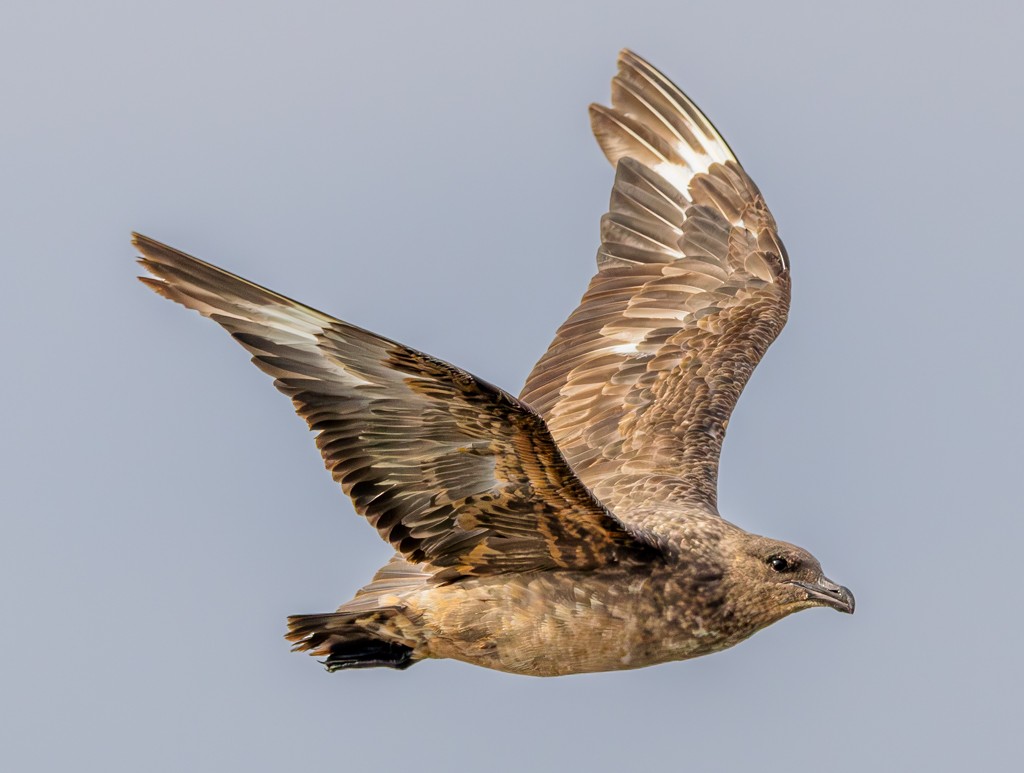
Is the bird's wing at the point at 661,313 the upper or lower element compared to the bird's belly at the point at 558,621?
upper

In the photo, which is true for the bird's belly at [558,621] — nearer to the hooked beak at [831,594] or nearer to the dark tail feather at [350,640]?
the dark tail feather at [350,640]

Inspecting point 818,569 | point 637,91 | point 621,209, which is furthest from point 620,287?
point 818,569

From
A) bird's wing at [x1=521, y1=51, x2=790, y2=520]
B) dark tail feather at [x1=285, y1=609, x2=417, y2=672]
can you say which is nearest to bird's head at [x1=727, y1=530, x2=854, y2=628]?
bird's wing at [x1=521, y1=51, x2=790, y2=520]

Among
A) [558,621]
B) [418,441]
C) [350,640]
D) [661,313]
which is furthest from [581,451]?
[418,441]

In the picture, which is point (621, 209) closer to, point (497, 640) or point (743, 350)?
point (743, 350)

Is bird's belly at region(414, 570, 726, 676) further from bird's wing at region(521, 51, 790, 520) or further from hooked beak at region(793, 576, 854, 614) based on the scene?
bird's wing at region(521, 51, 790, 520)

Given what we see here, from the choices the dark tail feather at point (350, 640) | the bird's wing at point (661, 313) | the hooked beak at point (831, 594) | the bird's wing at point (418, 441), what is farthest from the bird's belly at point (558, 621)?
the bird's wing at point (661, 313)
